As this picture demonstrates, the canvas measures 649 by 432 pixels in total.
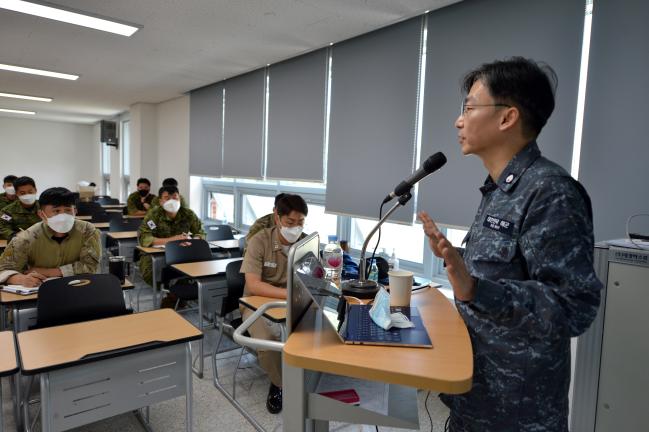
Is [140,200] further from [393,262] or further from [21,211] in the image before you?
[393,262]

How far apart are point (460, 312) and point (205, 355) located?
2.67 m

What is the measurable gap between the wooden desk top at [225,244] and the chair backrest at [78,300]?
206cm

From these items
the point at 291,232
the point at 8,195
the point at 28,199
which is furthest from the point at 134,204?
the point at 291,232

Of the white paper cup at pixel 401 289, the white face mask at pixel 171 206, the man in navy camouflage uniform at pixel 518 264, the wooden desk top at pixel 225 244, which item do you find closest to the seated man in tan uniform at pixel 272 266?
the white paper cup at pixel 401 289

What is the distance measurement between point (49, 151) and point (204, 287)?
36.7 feet

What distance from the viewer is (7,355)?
65.6 inches

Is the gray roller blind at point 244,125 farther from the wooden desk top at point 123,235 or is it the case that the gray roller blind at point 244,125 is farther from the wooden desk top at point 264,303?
the wooden desk top at point 264,303

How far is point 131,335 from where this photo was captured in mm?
1949

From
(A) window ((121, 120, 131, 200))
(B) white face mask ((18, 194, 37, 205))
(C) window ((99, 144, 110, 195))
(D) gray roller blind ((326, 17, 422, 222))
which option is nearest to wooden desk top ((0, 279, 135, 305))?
(D) gray roller blind ((326, 17, 422, 222))

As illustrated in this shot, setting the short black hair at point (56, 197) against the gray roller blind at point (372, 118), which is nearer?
the short black hair at point (56, 197)

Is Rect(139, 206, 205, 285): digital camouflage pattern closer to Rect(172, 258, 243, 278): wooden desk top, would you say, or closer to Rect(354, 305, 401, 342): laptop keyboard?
Rect(172, 258, 243, 278): wooden desk top

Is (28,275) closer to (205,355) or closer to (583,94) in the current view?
(205,355)

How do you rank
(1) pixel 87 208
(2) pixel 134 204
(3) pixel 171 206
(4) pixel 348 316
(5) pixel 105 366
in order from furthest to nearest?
(1) pixel 87 208 → (2) pixel 134 204 → (3) pixel 171 206 → (5) pixel 105 366 → (4) pixel 348 316

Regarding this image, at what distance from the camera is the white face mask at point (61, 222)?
290 centimetres
